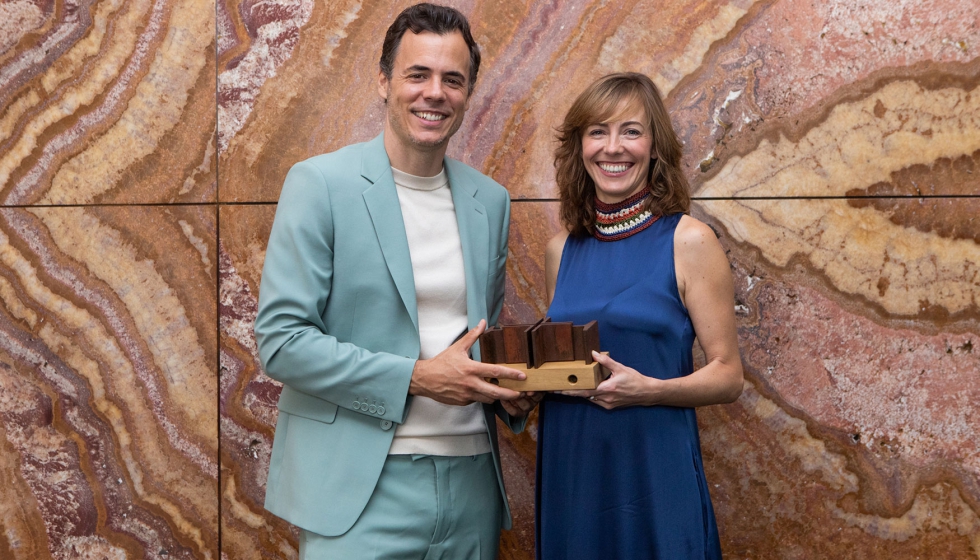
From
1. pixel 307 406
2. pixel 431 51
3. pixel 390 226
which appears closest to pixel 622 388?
pixel 390 226

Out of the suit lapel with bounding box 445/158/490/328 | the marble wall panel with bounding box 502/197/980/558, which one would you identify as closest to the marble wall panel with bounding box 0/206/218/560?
the suit lapel with bounding box 445/158/490/328

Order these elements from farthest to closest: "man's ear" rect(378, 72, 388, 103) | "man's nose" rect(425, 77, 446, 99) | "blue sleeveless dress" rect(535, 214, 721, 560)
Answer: "man's ear" rect(378, 72, 388, 103) < "man's nose" rect(425, 77, 446, 99) < "blue sleeveless dress" rect(535, 214, 721, 560)

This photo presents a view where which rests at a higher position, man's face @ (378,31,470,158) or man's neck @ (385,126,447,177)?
man's face @ (378,31,470,158)

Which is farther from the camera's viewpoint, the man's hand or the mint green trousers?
the mint green trousers

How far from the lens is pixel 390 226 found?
7.14ft

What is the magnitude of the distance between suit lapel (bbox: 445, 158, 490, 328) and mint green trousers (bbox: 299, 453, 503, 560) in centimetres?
43

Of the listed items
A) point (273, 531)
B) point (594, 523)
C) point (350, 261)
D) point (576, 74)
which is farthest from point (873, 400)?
point (273, 531)

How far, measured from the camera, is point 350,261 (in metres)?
2.14

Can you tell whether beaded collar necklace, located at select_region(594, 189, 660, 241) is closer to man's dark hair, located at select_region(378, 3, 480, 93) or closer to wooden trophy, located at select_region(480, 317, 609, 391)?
wooden trophy, located at select_region(480, 317, 609, 391)

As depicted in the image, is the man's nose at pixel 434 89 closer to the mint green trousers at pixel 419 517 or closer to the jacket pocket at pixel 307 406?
the jacket pocket at pixel 307 406

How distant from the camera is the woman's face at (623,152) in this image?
2.30 m

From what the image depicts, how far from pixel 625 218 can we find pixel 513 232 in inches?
31.5

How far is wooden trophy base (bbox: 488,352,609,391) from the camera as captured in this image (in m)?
1.91

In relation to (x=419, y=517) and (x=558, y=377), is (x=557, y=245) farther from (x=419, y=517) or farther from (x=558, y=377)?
(x=419, y=517)
